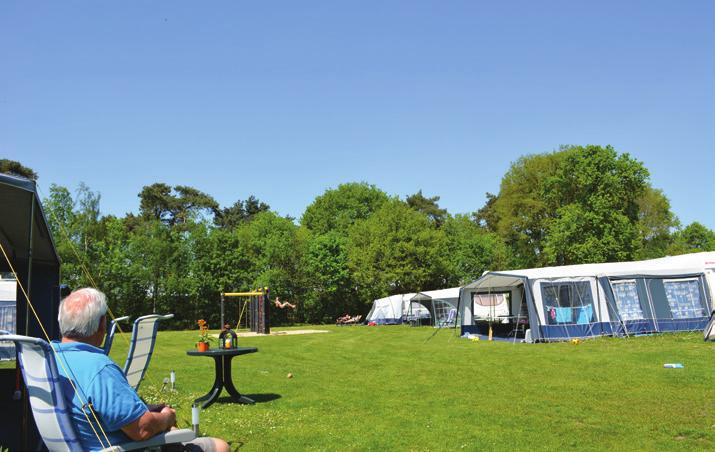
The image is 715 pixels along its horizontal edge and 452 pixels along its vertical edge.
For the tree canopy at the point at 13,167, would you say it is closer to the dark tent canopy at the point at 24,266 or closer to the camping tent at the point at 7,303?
the camping tent at the point at 7,303

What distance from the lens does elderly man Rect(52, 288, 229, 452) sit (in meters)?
2.97

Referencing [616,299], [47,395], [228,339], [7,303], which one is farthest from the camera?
→ [616,299]

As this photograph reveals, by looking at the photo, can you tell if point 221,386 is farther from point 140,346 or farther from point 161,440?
point 161,440

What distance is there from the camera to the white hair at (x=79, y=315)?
3117 millimetres

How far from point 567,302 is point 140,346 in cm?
1441

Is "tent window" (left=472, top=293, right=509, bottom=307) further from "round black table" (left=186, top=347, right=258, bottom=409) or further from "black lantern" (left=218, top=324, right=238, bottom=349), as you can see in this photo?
"round black table" (left=186, top=347, right=258, bottom=409)

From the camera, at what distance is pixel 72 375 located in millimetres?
2973

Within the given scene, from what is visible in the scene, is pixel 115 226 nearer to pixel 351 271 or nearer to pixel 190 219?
pixel 190 219

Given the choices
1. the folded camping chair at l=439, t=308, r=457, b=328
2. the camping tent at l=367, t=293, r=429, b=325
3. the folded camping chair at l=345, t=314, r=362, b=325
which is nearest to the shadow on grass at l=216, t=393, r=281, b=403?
the folded camping chair at l=439, t=308, r=457, b=328

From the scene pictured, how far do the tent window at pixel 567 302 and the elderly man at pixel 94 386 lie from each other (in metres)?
16.1

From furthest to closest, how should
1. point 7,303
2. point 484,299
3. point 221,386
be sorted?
point 484,299 → point 7,303 → point 221,386

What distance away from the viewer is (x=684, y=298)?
1848cm

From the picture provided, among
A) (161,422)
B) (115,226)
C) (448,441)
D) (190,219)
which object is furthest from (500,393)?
(190,219)

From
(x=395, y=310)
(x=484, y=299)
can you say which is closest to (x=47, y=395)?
(x=484, y=299)
